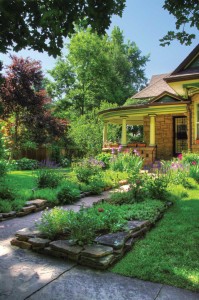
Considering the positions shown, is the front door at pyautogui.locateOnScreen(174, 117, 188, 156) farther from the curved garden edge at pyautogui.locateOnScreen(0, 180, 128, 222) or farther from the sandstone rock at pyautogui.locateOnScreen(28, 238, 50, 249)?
the sandstone rock at pyautogui.locateOnScreen(28, 238, 50, 249)

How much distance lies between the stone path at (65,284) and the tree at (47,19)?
7.98 feet

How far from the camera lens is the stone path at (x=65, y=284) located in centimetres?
263

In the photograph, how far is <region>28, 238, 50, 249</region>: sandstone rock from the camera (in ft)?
12.0

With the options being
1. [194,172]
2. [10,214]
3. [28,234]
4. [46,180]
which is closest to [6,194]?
[10,214]

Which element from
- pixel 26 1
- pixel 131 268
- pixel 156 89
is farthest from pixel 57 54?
pixel 156 89

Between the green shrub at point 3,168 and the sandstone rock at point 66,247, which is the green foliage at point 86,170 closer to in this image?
the green shrub at point 3,168

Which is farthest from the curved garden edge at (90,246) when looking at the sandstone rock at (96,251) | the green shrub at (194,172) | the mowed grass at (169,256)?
the green shrub at (194,172)

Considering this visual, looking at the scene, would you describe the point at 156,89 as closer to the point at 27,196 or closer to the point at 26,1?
the point at 27,196

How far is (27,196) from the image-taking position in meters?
6.52

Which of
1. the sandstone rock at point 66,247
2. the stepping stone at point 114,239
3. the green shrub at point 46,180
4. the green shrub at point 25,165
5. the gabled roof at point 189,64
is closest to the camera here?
the sandstone rock at point 66,247

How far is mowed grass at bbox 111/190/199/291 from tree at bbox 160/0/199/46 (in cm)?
275

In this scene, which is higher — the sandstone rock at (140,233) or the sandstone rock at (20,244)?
the sandstone rock at (140,233)

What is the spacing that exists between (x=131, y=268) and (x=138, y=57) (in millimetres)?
39070

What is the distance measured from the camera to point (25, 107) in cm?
1659
